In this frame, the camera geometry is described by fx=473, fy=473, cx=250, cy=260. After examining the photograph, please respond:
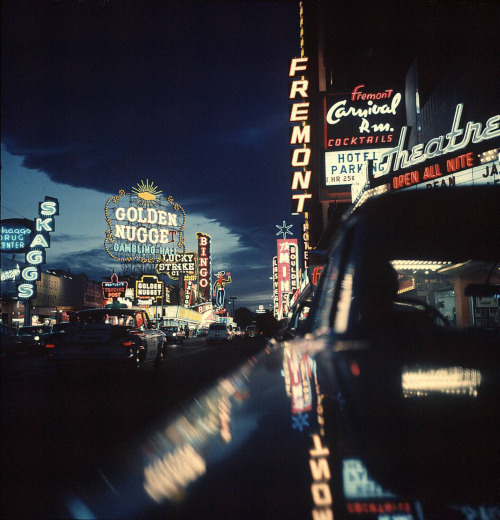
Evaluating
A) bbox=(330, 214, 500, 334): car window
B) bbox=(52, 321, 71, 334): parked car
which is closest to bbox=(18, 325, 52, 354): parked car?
bbox=(52, 321, 71, 334): parked car

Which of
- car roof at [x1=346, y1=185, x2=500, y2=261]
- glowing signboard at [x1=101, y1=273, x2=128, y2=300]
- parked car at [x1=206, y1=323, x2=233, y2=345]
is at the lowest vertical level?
parked car at [x1=206, y1=323, x2=233, y2=345]

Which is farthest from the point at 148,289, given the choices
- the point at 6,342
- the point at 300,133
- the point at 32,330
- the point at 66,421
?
the point at 66,421

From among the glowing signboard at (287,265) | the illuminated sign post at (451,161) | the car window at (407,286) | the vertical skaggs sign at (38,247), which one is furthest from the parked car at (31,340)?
the glowing signboard at (287,265)

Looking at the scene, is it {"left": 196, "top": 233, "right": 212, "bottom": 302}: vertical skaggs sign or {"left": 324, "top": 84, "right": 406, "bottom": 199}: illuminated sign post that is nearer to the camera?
{"left": 324, "top": 84, "right": 406, "bottom": 199}: illuminated sign post

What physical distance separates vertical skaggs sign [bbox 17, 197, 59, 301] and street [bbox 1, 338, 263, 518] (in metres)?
28.5

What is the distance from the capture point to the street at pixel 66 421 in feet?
10.9

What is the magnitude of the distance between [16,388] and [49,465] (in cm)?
735

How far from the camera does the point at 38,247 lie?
4144 cm

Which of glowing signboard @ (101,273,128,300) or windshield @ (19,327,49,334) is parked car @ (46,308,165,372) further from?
glowing signboard @ (101,273,128,300)

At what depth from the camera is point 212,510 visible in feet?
2.92

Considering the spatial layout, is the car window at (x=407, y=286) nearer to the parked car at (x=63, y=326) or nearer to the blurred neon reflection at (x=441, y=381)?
the blurred neon reflection at (x=441, y=381)

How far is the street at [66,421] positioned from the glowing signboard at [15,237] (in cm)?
3034

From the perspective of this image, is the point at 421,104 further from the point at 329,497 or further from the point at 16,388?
the point at 329,497

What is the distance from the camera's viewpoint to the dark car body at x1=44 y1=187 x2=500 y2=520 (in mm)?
849
